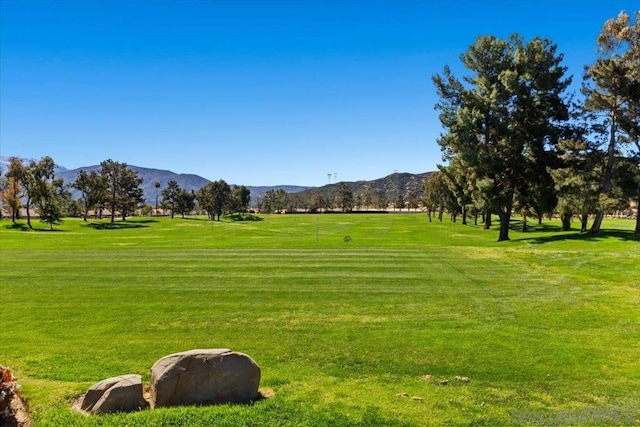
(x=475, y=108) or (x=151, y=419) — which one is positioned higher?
(x=475, y=108)

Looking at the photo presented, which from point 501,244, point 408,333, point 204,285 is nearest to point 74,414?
point 408,333

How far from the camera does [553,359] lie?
1212 centimetres

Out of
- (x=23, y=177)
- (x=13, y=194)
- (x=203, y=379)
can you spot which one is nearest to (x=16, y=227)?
(x=13, y=194)

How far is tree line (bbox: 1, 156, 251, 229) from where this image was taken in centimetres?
8044

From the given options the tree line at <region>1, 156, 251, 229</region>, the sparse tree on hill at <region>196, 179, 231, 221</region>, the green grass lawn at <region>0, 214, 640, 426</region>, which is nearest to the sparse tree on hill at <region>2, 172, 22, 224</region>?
the tree line at <region>1, 156, 251, 229</region>

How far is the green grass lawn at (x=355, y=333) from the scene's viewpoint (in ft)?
29.7

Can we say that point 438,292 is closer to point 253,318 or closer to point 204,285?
point 253,318

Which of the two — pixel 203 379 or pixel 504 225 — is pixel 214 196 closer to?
pixel 504 225

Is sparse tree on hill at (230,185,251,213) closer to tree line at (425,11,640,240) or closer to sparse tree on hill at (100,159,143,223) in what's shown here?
sparse tree on hill at (100,159,143,223)

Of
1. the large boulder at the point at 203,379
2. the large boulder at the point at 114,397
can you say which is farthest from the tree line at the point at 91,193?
the large boulder at the point at 203,379

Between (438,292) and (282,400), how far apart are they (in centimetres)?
1271

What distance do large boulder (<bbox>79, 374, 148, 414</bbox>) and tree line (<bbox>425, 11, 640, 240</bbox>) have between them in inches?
1370

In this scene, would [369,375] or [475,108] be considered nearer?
[369,375]

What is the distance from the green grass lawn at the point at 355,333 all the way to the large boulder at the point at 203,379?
610 mm
